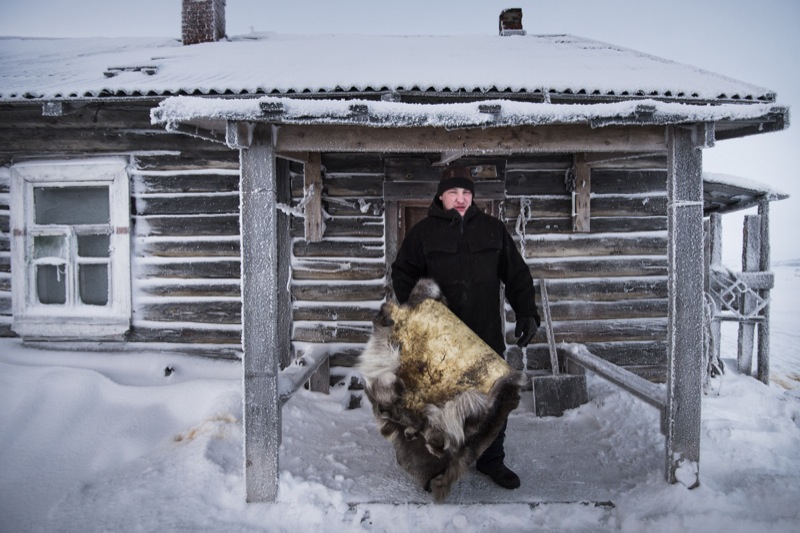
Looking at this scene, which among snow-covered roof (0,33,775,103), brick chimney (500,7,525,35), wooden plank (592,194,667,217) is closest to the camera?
snow-covered roof (0,33,775,103)

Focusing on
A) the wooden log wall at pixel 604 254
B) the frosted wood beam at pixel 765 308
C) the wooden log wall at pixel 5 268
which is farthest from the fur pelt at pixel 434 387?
the frosted wood beam at pixel 765 308

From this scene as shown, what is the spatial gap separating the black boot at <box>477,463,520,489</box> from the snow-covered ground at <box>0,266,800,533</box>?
0.20 feet

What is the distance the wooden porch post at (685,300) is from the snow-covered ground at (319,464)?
0.29 metres

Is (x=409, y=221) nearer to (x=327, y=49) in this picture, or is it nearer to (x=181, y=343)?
(x=327, y=49)

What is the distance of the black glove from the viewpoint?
3.15 m

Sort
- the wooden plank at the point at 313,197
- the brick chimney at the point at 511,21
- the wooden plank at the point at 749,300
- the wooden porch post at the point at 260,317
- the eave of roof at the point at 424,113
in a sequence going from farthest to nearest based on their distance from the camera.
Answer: the brick chimney at the point at 511,21 → the wooden plank at the point at 749,300 → the wooden plank at the point at 313,197 → the wooden porch post at the point at 260,317 → the eave of roof at the point at 424,113

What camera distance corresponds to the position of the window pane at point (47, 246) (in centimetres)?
523

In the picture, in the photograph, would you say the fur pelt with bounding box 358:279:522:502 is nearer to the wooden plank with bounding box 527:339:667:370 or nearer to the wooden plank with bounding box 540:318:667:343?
the wooden plank with bounding box 540:318:667:343

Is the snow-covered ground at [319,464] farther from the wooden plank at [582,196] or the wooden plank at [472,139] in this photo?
the wooden plank at [472,139]

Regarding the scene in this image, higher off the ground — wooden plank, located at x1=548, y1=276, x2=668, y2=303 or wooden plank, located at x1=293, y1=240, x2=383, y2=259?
wooden plank, located at x1=293, y1=240, x2=383, y2=259

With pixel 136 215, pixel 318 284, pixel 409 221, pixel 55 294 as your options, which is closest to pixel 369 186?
pixel 409 221

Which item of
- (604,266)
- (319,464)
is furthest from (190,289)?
(604,266)

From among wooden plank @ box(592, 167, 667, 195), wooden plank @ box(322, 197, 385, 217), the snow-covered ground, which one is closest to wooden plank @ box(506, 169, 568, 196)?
wooden plank @ box(592, 167, 667, 195)

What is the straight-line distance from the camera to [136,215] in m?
5.18
